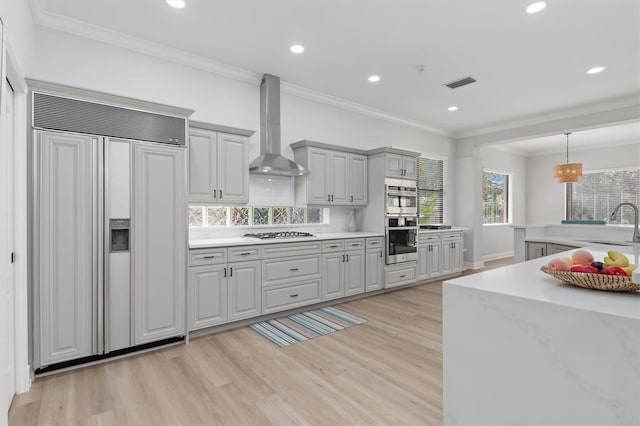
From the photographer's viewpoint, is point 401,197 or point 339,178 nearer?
point 339,178

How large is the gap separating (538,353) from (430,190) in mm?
5821

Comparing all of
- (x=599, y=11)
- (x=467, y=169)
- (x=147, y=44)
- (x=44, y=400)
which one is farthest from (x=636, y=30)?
(x=44, y=400)

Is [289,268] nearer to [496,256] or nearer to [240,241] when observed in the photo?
[240,241]

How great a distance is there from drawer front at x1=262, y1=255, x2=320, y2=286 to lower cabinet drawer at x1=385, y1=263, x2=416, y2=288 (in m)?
1.34

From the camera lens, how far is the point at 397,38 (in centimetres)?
328

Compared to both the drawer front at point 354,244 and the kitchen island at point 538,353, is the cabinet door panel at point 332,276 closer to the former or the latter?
the drawer front at point 354,244

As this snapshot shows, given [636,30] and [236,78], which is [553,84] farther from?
[236,78]

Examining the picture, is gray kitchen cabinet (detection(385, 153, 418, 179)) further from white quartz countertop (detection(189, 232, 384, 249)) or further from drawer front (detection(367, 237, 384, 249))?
white quartz countertop (detection(189, 232, 384, 249))

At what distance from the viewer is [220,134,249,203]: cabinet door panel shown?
3.61m

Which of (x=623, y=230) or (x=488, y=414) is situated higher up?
(x=623, y=230)

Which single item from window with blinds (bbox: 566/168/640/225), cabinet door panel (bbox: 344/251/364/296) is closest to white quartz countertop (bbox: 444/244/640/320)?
cabinet door panel (bbox: 344/251/364/296)

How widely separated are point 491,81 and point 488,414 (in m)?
4.29

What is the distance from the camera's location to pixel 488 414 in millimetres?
1238

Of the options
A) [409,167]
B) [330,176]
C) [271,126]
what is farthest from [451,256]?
[271,126]
